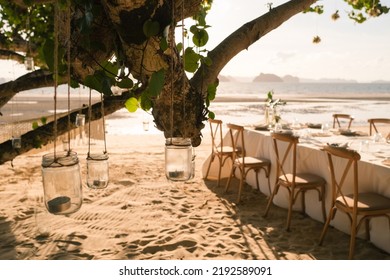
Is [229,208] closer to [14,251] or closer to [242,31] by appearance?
[14,251]

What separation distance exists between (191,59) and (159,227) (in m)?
2.48

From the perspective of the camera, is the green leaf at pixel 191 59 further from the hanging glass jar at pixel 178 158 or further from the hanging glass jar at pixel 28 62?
the hanging glass jar at pixel 28 62

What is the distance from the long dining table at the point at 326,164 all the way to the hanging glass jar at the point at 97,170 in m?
2.44

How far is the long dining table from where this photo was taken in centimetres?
293

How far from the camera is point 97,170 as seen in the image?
4.51ft

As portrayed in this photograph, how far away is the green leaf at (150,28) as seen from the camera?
3.50 ft

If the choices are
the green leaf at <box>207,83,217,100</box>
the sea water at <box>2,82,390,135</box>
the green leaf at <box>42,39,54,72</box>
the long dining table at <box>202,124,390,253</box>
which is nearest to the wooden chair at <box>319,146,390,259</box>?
the long dining table at <box>202,124,390,253</box>

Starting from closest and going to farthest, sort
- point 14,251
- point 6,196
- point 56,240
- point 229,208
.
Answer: point 14,251
point 56,240
point 229,208
point 6,196

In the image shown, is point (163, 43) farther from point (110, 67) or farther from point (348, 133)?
point (348, 133)

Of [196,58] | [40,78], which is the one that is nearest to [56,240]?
[40,78]

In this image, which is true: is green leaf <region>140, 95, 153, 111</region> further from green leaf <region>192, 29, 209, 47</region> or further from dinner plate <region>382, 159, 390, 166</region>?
dinner plate <region>382, 159, 390, 166</region>

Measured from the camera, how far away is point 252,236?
3.33m

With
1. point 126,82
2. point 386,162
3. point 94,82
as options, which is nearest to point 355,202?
point 386,162

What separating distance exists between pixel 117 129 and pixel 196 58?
11638mm
